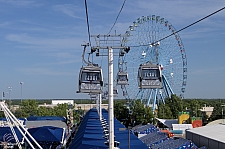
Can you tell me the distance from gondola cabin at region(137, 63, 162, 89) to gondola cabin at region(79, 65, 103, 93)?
1.21 metres

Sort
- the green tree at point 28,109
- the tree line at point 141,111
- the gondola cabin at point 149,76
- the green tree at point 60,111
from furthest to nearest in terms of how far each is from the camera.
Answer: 1. the green tree at point 60,111
2. the green tree at point 28,109
3. the tree line at point 141,111
4. the gondola cabin at point 149,76

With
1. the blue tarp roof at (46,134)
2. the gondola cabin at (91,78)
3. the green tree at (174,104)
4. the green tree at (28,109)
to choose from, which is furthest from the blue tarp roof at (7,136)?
the green tree at (28,109)

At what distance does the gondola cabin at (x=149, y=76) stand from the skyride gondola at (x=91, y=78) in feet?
3.98

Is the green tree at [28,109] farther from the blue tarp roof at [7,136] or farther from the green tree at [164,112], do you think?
the blue tarp roof at [7,136]

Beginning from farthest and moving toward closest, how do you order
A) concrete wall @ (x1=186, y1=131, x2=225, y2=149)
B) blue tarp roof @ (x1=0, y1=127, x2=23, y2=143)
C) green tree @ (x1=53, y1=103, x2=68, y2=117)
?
green tree @ (x1=53, y1=103, x2=68, y2=117), blue tarp roof @ (x1=0, y1=127, x2=23, y2=143), concrete wall @ (x1=186, y1=131, x2=225, y2=149)

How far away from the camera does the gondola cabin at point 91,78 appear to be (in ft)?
36.7

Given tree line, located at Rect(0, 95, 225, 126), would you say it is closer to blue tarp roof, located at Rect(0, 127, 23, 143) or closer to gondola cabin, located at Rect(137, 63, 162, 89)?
blue tarp roof, located at Rect(0, 127, 23, 143)

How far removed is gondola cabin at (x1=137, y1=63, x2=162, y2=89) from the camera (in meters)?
11.3

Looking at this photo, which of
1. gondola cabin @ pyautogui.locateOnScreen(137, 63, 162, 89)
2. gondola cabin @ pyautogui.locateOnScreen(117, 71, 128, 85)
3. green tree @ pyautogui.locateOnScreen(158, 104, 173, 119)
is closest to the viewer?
gondola cabin @ pyautogui.locateOnScreen(137, 63, 162, 89)

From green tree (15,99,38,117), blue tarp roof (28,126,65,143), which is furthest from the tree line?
blue tarp roof (28,126,65,143)

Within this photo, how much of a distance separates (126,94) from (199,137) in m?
15.8

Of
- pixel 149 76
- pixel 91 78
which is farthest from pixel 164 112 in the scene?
pixel 91 78

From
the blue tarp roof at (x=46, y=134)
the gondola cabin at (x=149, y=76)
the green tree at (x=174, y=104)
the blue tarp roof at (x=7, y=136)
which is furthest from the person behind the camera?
the green tree at (x=174, y=104)

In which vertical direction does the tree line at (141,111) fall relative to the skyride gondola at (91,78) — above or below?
below
